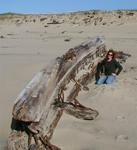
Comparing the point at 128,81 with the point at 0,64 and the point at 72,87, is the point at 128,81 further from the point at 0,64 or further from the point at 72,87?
the point at 0,64

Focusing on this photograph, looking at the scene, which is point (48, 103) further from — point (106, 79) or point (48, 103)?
point (106, 79)

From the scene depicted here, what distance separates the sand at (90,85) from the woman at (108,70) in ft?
0.47

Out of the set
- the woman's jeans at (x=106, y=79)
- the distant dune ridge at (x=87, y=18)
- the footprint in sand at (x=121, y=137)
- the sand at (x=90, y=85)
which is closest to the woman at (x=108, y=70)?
the woman's jeans at (x=106, y=79)

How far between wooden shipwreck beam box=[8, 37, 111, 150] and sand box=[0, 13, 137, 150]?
0.21 metres

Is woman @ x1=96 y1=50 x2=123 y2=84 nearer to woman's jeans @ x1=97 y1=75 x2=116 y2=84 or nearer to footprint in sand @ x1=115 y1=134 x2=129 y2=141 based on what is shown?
woman's jeans @ x1=97 y1=75 x2=116 y2=84

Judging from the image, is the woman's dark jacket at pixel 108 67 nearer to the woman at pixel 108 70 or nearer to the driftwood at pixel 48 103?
the woman at pixel 108 70

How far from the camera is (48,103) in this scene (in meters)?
7.30

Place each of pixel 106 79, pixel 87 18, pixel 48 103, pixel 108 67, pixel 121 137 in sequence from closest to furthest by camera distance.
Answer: pixel 48 103 < pixel 121 137 < pixel 106 79 < pixel 108 67 < pixel 87 18

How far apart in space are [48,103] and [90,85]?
2.62 m

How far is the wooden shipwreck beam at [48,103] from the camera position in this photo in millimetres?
6891

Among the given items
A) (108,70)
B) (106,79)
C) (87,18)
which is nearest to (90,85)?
(106,79)

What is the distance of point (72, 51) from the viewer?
9211 mm

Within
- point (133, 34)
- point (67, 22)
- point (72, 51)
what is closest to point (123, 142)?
point (72, 51)

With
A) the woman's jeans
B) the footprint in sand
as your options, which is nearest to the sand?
the footprint in sand
